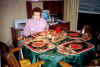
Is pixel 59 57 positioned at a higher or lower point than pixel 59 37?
lower

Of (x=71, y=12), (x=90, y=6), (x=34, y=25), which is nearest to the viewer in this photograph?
(x=34, y=25)

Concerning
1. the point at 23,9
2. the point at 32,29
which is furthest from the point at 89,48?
the point at 23,9

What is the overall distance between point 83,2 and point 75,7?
A: 23 centimetres

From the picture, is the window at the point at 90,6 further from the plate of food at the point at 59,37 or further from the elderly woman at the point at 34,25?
the plate of food at the point at 59,37

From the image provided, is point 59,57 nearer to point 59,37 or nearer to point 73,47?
point 73,47

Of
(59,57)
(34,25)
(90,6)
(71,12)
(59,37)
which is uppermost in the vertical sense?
(90,6)

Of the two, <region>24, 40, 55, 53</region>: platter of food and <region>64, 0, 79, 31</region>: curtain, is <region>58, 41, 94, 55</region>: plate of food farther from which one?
<region>64, 0, 79, 31</region>: curtain

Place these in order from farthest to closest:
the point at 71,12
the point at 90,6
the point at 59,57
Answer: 1. the point at 71,12
2. the point at 90,6
3. the point at 59,57

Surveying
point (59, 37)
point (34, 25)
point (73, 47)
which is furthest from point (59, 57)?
point (34, 25)

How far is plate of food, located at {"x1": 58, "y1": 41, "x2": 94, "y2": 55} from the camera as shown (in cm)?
168

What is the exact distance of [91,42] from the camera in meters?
1.95

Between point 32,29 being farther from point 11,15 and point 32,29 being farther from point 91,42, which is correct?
point 91,42

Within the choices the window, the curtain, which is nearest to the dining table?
the window

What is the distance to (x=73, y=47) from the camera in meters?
1.79
